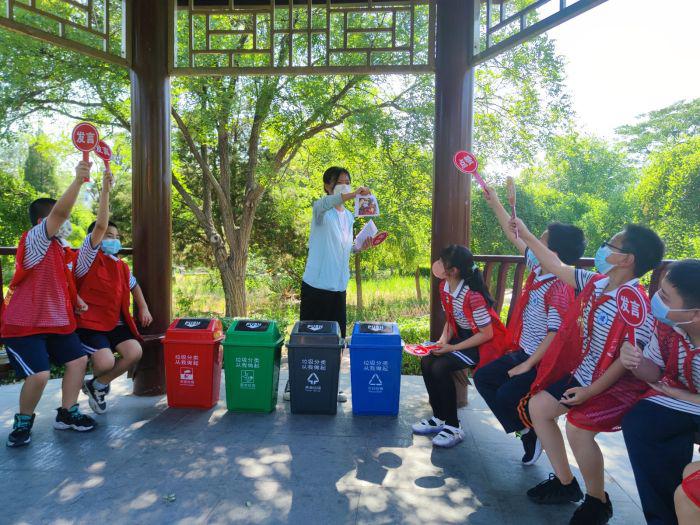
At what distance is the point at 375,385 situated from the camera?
12.2ft

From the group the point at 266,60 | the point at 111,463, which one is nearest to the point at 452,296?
the point at 111,463

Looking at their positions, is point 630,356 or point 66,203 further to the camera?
point 66,203

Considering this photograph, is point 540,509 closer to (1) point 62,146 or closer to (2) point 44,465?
(2) point 44,465

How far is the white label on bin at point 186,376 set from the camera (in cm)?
379

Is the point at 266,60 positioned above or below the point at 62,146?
above

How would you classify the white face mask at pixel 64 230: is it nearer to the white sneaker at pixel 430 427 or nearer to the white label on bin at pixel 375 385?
the white label on bin at pixel 375 385

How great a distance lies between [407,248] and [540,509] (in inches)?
399

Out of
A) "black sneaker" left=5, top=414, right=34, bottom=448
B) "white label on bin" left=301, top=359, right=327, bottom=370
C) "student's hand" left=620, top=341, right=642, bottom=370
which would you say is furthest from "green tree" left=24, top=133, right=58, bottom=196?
"student's hand" left=620, top=341, right=642, bottom=370

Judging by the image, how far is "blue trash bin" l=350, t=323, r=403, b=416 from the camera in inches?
142

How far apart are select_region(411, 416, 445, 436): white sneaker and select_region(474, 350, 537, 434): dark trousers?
1.80 feet

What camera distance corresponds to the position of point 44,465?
2.88 meters

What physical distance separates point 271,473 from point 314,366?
0.97 m

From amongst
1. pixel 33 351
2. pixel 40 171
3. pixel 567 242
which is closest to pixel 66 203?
Answer: pixel 33 351

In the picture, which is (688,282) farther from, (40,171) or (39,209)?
(40,171)
